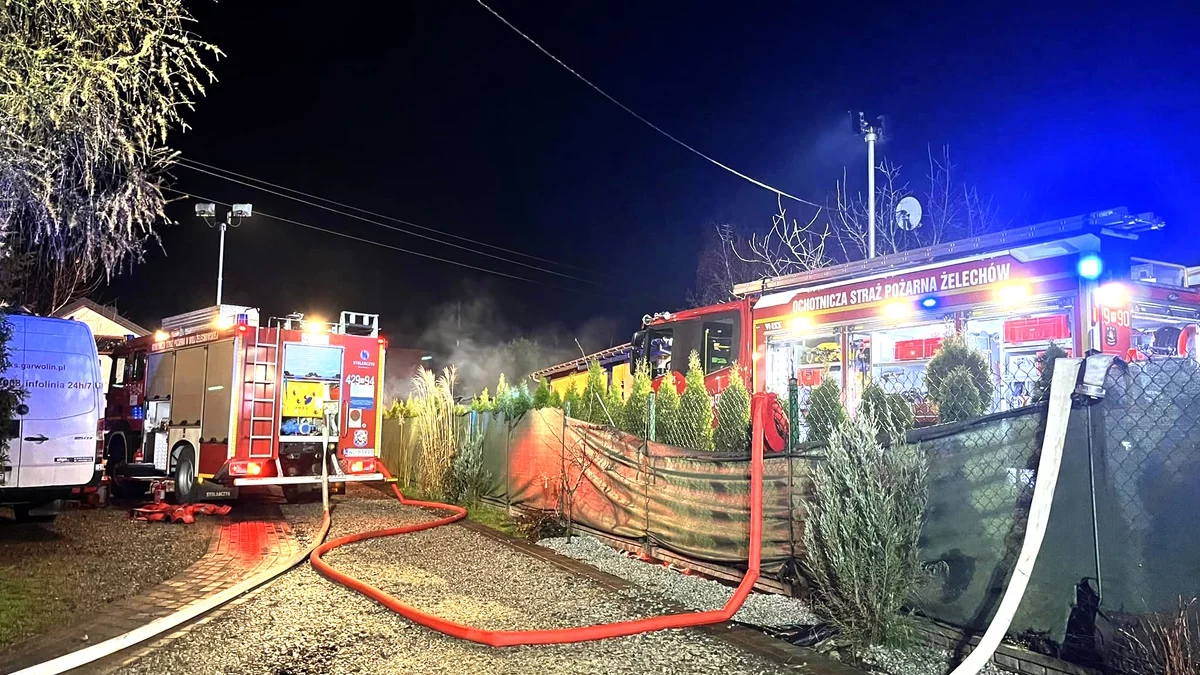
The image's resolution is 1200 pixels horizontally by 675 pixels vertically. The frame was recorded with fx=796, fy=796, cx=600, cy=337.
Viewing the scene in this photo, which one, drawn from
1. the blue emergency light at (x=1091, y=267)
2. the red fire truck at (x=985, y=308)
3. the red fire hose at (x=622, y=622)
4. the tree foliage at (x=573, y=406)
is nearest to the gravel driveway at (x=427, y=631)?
the red fire hose at (x=622, y=622)

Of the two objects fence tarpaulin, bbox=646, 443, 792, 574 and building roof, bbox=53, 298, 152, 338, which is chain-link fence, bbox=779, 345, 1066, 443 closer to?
fence tarpaulin, bbox=646, 443, 792, 574

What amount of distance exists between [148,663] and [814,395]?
5074 mm

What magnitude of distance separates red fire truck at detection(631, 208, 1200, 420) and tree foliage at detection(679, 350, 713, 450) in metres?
1.36

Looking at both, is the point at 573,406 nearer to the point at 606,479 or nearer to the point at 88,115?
the point at 606,479

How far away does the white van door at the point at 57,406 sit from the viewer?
983 centimetres

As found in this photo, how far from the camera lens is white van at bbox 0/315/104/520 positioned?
31.9ft

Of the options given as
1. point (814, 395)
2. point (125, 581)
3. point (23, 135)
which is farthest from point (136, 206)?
point (814, 395)

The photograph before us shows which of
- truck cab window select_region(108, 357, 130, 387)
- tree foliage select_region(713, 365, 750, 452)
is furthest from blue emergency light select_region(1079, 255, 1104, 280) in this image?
truck cab window select_region(108, 357, 130, 387)

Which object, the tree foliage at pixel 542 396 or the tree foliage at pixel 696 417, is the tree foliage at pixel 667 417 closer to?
the tree foliage at pixel 696 417

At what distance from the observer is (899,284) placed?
9.98 metres

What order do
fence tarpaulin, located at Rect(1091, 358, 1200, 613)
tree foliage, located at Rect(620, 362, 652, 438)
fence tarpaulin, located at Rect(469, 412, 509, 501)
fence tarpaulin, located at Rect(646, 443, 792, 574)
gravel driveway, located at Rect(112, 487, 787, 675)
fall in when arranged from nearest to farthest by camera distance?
fence tarpaulin, located at Rect(1091, 358, 1200, 613), gravel driveway, located at Rect(112, 487, 787, 675), fence tarpaulin, located at Rect(646, 443, 792, 574), tree foliage, located at Rect(620, 362, 652, 438), fence tarpaulin, located at Rect(469, 412, 509, 501)

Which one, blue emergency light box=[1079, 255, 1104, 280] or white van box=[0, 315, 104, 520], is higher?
blue emergency light box=[1079, 255, 1104, 280]

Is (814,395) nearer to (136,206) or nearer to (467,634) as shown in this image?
(467,634)

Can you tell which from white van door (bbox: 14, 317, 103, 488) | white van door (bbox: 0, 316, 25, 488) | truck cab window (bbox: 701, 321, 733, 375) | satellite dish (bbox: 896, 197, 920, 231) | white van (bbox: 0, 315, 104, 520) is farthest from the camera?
truck cab window (bbox: 701, 321, 733, 375)
